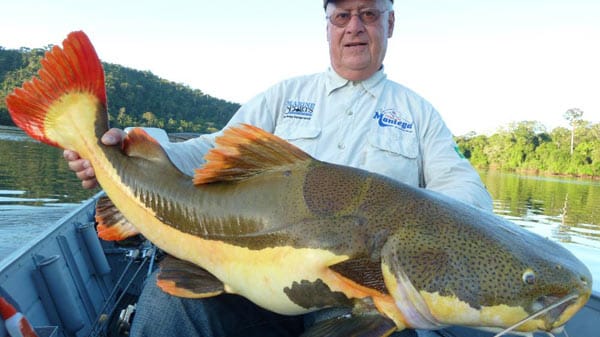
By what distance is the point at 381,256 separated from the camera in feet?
5.94

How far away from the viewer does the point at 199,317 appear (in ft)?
7.55

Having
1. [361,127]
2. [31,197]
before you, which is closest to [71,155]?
[361,127]

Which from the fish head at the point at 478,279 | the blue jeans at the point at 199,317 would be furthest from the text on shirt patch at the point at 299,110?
the fish head at the point at 478,279

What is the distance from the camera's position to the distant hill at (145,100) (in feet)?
156

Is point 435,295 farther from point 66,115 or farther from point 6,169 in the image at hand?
point 6,169

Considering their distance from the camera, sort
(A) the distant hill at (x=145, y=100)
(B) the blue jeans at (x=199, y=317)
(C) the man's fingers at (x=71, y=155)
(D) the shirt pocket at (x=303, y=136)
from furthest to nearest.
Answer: (A) the distant hill at (x=145, y=100) < (D) the shirt pocket at (x=303, y=136) < (C) the man's fingers at (x=71, y=155) < (B) the blue jeans at (x=199, y=317)

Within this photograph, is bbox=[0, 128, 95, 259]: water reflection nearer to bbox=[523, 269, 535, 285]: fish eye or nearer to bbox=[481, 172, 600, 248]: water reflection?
bbox=[523, 269, 535, 285]: fish eye

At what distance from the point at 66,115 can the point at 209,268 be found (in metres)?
1.18

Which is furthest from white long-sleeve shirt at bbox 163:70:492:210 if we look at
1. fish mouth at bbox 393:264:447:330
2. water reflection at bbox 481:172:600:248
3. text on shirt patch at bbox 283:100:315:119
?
water reflection at bbox 481:172:600:248

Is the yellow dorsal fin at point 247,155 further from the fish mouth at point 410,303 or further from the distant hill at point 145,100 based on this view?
the distant hill at point 145,100

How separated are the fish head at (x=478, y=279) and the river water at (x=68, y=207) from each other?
26.3ft

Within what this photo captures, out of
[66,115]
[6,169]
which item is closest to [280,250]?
[66,115]

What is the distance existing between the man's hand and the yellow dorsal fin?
23.8 inches

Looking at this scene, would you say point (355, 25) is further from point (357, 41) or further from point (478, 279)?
point (478, 279)
